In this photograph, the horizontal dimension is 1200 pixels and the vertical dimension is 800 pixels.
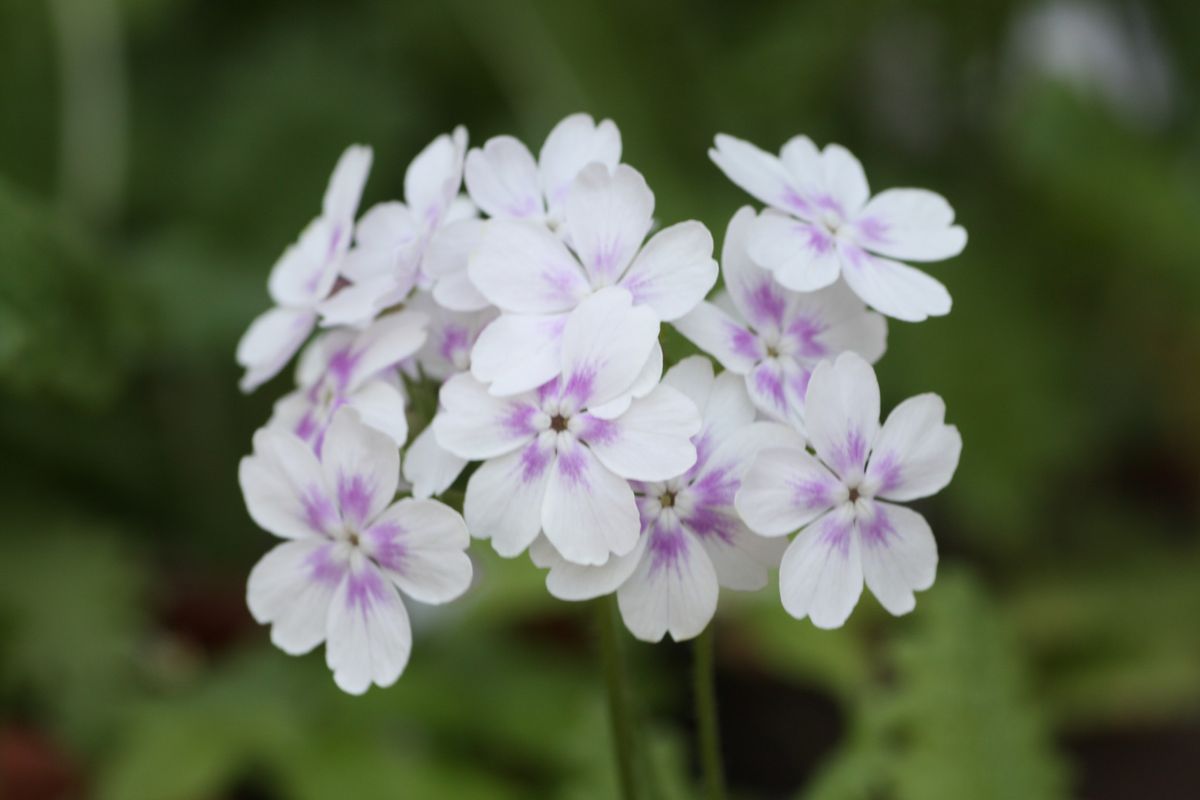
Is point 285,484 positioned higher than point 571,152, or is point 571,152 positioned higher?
point 571,152

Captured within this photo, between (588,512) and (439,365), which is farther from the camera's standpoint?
(439,365)

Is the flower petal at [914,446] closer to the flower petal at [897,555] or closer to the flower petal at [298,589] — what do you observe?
the flower petal at [897,555]

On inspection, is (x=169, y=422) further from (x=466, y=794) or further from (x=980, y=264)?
(x=980, y=264)

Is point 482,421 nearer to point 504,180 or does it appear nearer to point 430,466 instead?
point 430,466

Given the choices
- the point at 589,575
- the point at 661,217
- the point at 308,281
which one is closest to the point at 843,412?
the point at 589,575

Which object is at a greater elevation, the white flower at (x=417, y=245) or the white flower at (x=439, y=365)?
the white flower at (x=417, y=245)

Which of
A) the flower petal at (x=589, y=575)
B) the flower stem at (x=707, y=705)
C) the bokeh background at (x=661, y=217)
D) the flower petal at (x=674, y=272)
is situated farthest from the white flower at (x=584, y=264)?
the bokeh background at (x=661, y=217)

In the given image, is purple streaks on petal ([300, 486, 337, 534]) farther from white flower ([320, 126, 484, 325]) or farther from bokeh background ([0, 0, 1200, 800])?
bokeh background ([0, 0, 1200, 800])

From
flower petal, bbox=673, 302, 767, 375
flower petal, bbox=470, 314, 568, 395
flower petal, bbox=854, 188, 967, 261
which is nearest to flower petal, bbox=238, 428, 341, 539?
flower petal, bbox=470, 314, 568, 395
